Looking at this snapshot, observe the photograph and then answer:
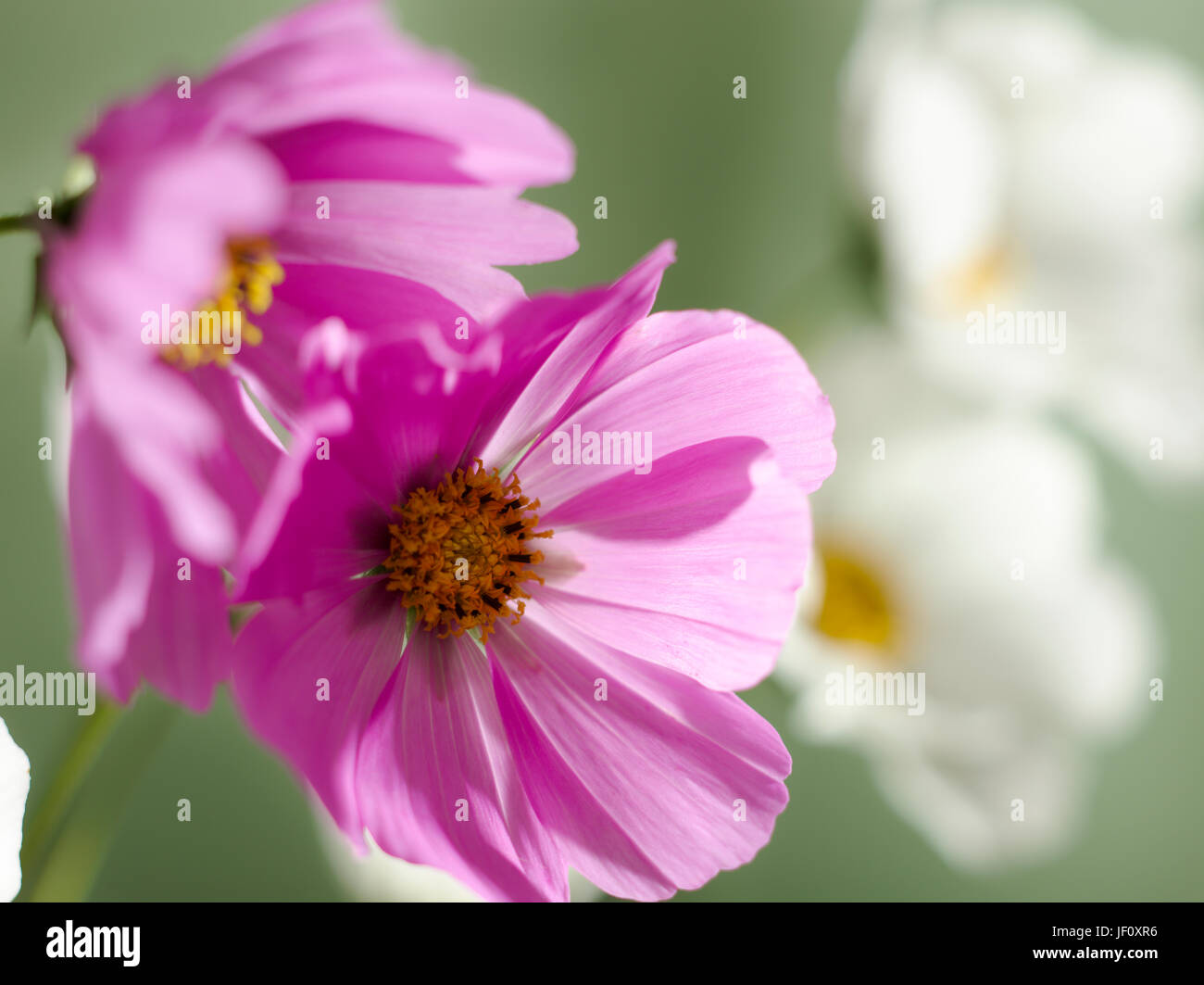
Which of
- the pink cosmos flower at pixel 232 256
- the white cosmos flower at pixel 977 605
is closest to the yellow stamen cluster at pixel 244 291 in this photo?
the pink cosmos flower at pixel 232 256

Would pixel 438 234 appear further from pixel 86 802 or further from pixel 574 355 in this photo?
pixel 86 802

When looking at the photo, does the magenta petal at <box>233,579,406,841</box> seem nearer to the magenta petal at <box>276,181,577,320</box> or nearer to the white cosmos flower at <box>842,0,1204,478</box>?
the magenta petal at <box>276,181,577,320</box>

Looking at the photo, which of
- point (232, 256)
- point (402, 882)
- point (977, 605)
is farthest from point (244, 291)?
point (977, 605)

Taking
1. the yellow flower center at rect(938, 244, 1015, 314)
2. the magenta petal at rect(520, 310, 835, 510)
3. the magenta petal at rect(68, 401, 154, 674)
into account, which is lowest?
the magenta petal at rect(68, 401, 154, 674)

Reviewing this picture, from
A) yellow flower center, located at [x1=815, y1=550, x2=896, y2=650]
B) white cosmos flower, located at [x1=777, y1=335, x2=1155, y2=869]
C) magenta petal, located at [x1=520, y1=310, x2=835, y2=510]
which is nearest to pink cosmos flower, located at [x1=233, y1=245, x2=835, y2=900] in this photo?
magenta petal, located at [x1=520, y1=310, x2=835, y2=510]

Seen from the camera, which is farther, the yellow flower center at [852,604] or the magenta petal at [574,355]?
the yellow flower center at [852,604]

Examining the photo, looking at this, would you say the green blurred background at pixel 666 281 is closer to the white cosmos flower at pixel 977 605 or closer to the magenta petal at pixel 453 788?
the white cosmos flower at pixel 977 605

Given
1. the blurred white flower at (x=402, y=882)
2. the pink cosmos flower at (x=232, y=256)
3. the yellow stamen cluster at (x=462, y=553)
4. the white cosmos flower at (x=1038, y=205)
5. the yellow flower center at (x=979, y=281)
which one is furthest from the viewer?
the yellow flower center at (x=979, y=281)

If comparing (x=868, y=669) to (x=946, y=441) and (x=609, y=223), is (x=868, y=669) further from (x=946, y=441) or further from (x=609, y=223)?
(x=609, y=223)
